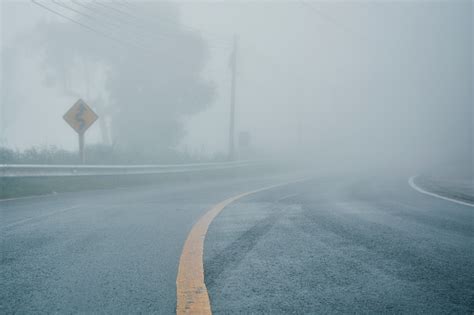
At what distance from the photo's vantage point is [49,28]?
99.3 feet

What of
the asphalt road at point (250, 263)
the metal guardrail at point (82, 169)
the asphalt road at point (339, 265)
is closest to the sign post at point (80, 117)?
the metal guardrail at point (82, 169)

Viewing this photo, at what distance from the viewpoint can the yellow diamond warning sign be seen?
13453 millimetres

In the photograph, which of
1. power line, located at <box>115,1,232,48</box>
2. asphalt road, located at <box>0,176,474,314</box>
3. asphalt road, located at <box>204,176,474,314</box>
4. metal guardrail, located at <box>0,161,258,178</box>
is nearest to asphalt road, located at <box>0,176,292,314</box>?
asphalt road, located at <box>0,176,474,314</box>

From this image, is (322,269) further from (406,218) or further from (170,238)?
(406,218)

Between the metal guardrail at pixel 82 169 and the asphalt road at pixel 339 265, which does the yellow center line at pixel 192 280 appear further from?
the metal guardrail at pixel 82 169

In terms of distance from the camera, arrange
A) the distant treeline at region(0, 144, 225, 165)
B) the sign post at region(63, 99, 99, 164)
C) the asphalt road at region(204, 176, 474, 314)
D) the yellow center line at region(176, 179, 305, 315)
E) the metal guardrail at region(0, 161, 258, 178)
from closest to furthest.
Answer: the yellow center line at region(176, 179, 305, 315), the asphalt road at region(204, 176, 474, 314), the metal guardrail at region(0, 161, 258, 178), the distant treeline at region(0, 144, 225, 165), the sign post at region(63, 99, 99, 164)

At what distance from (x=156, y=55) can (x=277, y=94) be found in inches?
1636

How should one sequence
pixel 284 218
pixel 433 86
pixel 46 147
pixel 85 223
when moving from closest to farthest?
pixel 85 223, pixel 284 218, pixel 46 147, pixel 433 86

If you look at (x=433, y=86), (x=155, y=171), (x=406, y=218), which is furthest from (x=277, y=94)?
(x=433, y=86)

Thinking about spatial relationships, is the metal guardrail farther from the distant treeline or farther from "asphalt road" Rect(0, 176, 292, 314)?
"asphalt road" Rect(0, 176, 292, 314)

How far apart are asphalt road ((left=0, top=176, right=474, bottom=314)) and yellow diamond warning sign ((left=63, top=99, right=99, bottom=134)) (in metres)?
8.40

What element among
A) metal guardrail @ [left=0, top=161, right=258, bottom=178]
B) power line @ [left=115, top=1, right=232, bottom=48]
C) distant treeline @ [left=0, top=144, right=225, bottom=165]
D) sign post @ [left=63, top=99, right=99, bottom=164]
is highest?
power line @ [left=115, top=1, right=232, bottom=48]

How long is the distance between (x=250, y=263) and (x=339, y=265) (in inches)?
27.8

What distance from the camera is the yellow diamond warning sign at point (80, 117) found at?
13.5 m
